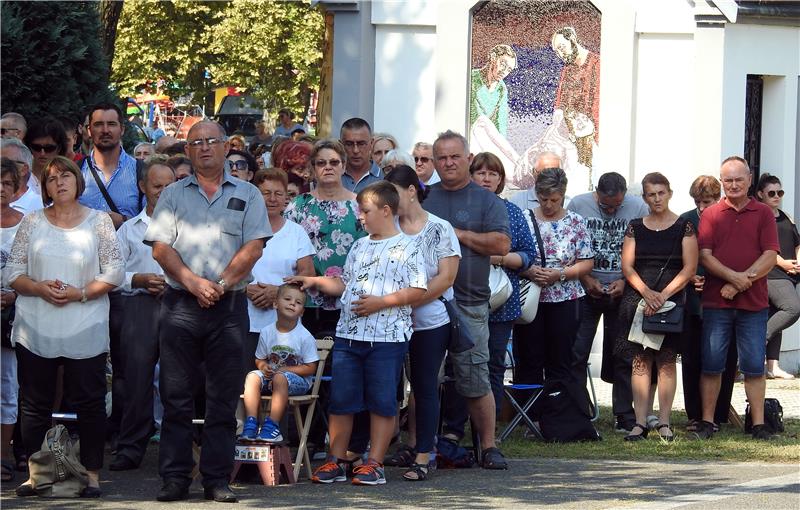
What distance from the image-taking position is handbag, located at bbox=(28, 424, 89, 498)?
8523 mm

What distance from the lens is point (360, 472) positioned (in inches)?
359

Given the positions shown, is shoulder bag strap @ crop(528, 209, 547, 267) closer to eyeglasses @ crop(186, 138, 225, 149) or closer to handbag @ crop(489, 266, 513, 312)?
handbag @ crop(489, 266, 513, 312)

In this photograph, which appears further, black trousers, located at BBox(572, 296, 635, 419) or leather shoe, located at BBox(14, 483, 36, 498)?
black trousers, located at BBox(572, 296, 635, 419)

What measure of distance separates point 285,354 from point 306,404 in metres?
0.35

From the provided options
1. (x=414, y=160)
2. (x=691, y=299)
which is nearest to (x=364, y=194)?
(x=414, y=160)

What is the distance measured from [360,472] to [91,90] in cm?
812

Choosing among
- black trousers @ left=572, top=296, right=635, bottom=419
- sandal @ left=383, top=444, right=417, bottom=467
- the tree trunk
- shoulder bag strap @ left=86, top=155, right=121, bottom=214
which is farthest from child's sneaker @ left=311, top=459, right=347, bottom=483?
the tree trunk

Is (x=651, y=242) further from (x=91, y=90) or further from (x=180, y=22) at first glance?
(x=180, y=22)

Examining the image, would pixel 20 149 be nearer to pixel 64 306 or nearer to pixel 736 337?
pixel 64 306

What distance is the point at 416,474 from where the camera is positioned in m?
9.34

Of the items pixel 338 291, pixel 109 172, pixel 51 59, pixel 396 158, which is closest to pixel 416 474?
pixel 338 291

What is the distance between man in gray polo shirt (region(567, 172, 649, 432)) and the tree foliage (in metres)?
24.2

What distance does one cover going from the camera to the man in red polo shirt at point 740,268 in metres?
11.5

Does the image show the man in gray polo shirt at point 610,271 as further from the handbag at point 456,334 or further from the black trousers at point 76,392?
the black trousers at point 76,392
